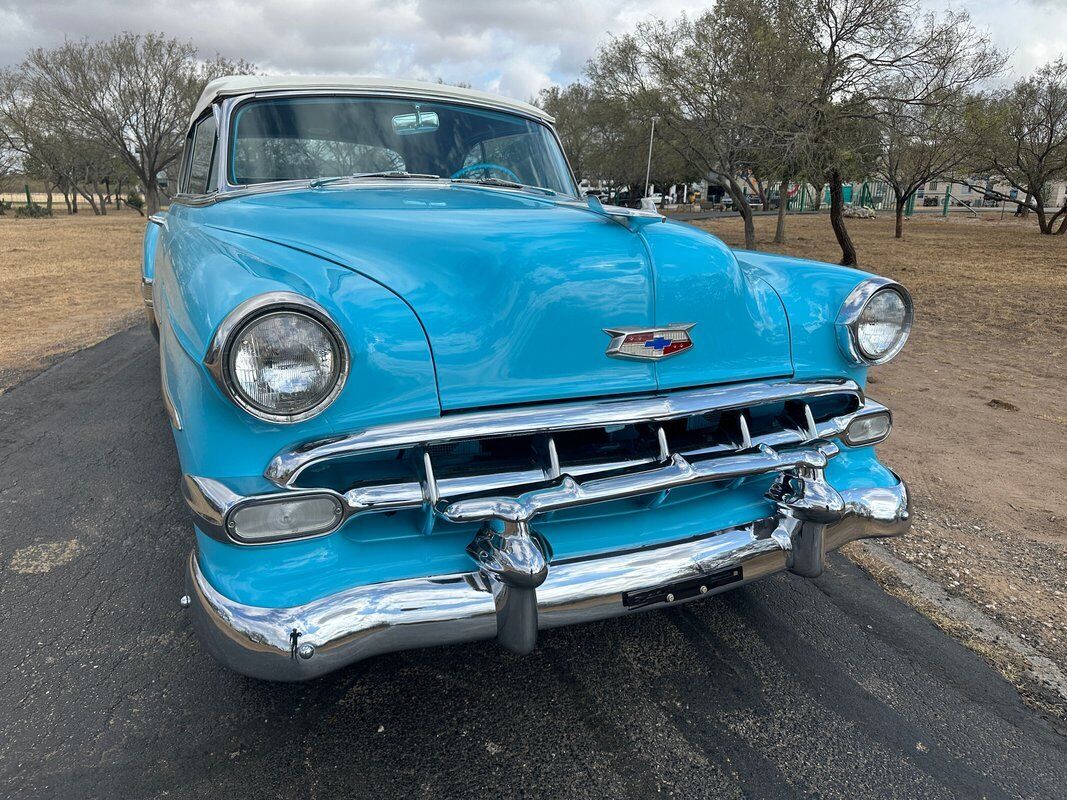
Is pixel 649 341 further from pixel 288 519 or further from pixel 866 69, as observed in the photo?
pixel 866 69

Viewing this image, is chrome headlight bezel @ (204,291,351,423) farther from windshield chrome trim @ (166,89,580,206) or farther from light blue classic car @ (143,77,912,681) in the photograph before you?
windshield chrome trim @ (166,89,580,206)

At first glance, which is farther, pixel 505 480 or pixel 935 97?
pixel 935 97

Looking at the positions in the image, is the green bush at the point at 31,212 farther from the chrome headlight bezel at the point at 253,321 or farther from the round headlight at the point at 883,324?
the round headlight at the point at 883,324

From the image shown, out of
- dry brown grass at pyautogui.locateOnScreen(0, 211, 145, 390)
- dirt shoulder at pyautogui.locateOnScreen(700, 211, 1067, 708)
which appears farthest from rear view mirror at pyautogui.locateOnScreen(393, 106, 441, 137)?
dry brown grass at pyautogui.locateOnScreen(0, 211, 145, 390)

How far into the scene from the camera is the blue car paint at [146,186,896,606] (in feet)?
5.58

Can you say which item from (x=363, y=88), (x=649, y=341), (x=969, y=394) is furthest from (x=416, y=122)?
(x=969, y=394)

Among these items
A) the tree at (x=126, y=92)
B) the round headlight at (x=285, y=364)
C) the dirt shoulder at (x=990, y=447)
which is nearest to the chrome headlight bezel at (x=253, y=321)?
the round headlight at (x=285, y=364)

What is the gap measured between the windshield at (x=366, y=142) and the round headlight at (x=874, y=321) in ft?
4.82

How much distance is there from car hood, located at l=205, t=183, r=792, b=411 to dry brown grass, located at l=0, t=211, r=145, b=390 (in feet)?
15.8

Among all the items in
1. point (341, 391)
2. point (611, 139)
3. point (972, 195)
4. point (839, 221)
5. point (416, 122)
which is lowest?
point (341, 391)

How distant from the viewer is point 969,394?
555 cm

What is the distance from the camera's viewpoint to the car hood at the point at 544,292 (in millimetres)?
1817

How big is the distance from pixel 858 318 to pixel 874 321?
9 centimetres

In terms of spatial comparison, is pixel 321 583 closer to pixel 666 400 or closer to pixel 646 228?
pixel 666 400
